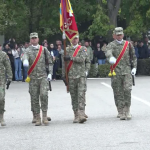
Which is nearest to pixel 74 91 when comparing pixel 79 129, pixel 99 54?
pixel 79 129

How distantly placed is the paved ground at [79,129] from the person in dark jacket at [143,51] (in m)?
12.8

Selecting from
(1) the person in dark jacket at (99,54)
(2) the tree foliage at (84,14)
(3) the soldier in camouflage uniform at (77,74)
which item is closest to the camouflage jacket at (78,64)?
(3) the soldier in camouflage uniform at (77,74)

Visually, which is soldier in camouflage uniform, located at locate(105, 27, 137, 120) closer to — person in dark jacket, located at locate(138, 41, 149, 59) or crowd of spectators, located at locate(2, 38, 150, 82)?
crowd of spectators, located at locate(2, 38, 150, 82)

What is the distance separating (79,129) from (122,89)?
7.43 ft

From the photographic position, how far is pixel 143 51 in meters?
32.3

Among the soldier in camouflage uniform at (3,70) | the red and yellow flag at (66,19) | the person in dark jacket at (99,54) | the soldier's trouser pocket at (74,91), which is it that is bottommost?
the person in dark jacket at (99,54)

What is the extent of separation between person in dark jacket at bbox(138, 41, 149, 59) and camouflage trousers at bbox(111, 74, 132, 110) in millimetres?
17956

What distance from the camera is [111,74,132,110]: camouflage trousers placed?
→ 1416 cm

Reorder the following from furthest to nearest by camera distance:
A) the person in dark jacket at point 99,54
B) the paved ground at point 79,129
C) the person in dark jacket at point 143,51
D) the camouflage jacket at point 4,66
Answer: the person in dark jacket at point 143,51, the person in dark jacket at point 99,54, the camouflage jacket at point 4,66, the paved ground at point 79,129

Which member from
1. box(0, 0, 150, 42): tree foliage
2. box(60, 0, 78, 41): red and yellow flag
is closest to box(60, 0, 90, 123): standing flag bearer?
box(60, 0, 78, 41): red and yellow flag

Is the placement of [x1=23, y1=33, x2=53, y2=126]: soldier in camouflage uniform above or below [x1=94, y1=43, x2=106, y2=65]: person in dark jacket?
above

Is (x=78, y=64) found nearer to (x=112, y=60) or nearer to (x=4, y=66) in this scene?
(x=112, y=60)

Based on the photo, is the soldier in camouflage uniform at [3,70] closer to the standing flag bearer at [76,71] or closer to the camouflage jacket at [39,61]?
the camouflage jacket at [39,61]

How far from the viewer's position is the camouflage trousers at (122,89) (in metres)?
14.2
